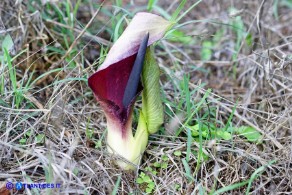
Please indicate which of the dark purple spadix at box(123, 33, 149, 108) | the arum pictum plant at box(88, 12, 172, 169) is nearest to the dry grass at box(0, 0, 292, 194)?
the arum pictum plant at box(88, 12, 172, 169)

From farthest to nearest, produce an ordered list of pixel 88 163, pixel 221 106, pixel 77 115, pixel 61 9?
pixel 61 9 < pixel 221 106 < pixel 77 115 < pixel 88 163

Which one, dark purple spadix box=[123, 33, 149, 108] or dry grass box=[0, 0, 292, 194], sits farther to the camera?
dry grass box=[0, 0, 292, 194]

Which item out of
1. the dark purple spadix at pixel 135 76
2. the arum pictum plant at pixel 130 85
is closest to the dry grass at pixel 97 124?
the arum pictum plant at pixel 130 85

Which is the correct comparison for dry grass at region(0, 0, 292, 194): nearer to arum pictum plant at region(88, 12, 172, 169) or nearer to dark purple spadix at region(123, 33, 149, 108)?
arum pictum plant at region(88, 12, 172, 169)

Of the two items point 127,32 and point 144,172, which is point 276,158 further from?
point 127,32

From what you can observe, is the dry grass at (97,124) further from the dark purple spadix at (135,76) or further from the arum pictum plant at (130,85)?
the dark purple spadix at (135,76)

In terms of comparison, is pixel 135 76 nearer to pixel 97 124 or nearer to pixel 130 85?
pixel 130 85

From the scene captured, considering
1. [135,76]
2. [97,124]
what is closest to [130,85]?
[135,76]

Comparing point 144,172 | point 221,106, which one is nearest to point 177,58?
point 221,106

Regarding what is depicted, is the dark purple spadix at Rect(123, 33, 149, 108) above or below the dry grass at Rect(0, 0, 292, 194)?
above
